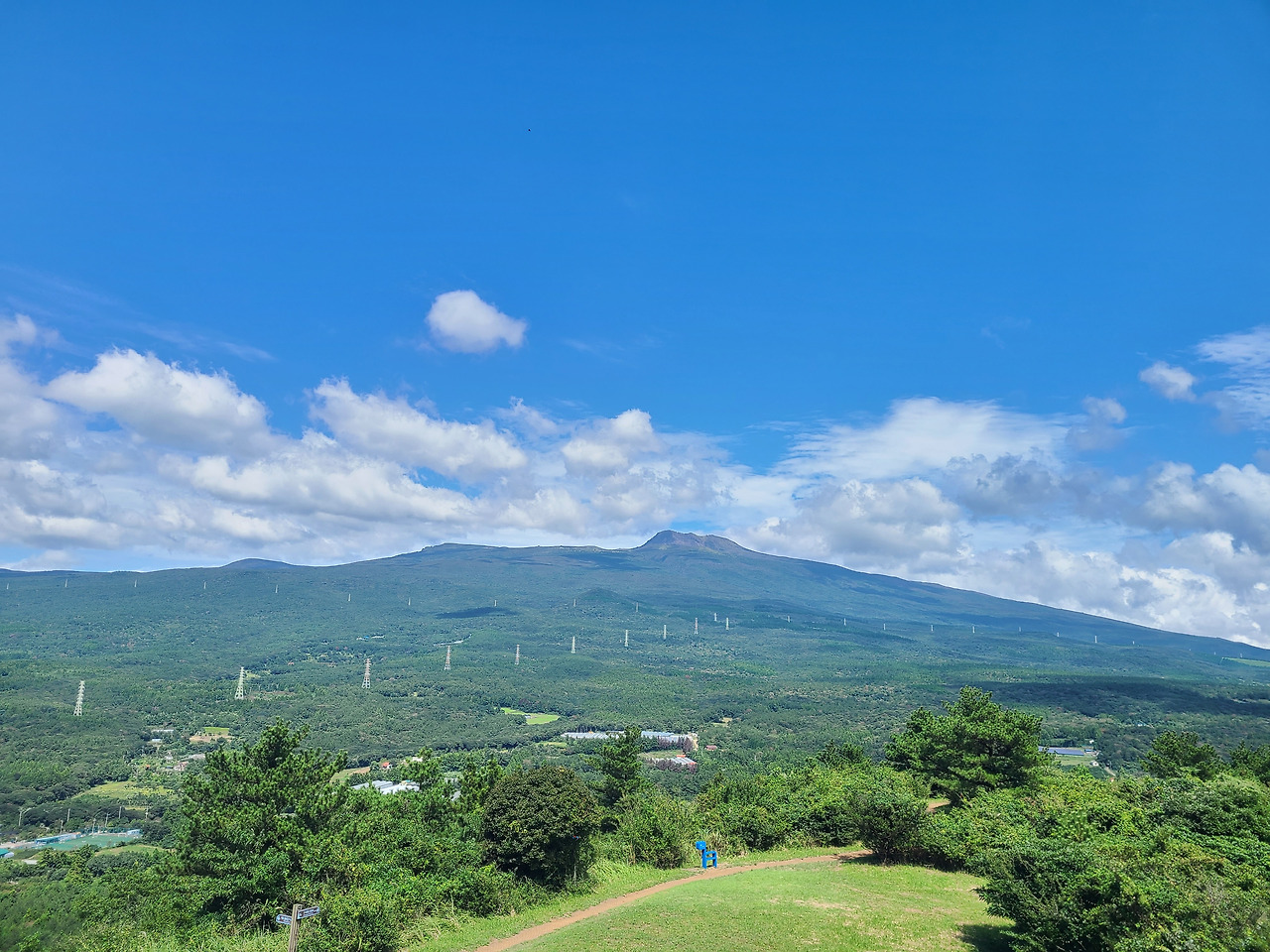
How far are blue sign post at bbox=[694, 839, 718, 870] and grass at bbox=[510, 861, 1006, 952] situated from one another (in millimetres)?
4240

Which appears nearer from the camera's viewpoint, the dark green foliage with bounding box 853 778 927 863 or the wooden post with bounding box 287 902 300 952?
the wooden post with bounding box 287 902 300 952

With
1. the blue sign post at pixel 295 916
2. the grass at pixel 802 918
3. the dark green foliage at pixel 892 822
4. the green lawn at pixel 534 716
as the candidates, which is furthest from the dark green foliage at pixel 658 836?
the green lawn at pixel 534 716

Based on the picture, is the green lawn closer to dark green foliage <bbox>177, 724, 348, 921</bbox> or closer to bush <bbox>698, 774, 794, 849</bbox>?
bush <bbox>698, 774, 794, 849</bbox>

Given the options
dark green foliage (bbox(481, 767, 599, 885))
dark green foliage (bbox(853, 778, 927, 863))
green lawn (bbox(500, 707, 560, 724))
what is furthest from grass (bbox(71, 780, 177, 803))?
dark green foliage (bbox(853, 778, 927, 863))

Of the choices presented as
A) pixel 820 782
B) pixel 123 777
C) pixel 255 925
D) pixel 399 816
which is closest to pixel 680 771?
pixel 820 782

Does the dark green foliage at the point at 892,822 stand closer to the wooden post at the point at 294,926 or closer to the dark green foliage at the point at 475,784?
the dark green foliage at the point at 475,784

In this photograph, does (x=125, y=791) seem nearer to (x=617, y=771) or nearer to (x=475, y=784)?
(x=617, y=771)

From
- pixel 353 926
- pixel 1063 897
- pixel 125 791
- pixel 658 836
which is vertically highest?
pixel 1063 897

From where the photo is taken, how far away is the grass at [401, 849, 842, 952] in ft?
57.7

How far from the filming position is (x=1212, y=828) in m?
19.1

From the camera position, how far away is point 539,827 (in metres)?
21.8

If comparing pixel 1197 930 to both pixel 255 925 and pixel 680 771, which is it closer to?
pixel 255 925

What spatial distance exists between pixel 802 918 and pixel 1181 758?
3513 centimetres

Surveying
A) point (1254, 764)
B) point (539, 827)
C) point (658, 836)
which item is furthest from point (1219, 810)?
point (1254, 764)
